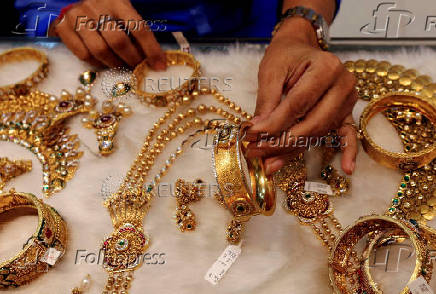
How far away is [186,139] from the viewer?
0.95m

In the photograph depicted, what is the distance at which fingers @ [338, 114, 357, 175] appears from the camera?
79 cm

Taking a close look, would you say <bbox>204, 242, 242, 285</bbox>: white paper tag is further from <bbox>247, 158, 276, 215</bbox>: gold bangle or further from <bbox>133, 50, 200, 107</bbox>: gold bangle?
<bbox>133, 50, 200, 107</bbox>: gold bangle

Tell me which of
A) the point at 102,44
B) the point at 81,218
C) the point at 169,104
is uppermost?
the point at 102,44

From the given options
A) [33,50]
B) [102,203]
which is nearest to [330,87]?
[102,203]

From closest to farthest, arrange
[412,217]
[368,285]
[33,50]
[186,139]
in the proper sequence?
[368,285]
[412,217]
[186,139]
[33,50]

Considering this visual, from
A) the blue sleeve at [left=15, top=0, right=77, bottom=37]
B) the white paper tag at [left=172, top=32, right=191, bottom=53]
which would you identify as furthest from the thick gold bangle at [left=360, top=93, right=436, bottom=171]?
the blue sleeve at [left=15, top=0, right=77, bottom=37]

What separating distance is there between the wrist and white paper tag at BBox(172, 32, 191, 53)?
27 cm

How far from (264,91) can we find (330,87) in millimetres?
124

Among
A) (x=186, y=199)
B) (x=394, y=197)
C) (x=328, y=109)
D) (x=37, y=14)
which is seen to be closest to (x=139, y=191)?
(x=186, y=199)

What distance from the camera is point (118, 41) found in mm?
975

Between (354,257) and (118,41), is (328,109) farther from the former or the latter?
(118,41)

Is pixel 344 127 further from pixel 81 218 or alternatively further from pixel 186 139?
pixel 81 218

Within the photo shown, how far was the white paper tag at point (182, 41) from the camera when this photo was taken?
1.11m

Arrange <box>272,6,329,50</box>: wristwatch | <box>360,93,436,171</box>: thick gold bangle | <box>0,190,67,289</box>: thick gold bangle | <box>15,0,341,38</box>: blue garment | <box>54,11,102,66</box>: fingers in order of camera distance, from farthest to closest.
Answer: <box>15,0,341,38</box>: blue garment < <box>54,11,102,66</box>: fingers < <box>272,6,329,50</box>: wristwatch < <box>360,93,436,171</box>: thick gold bangle < <box>0,190,67,289</box>: thick gold bangle
